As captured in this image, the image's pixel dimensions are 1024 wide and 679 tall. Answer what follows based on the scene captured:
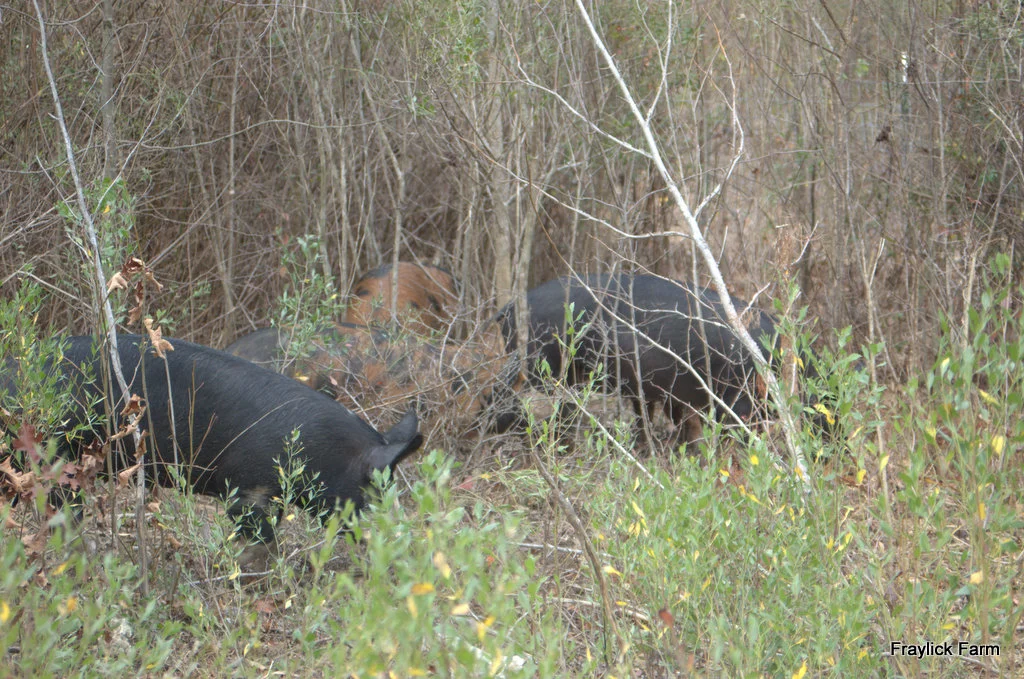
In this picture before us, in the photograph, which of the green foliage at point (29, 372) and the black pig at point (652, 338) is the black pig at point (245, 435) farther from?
the black pig at point (652, 338)

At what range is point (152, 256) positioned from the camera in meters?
7.23

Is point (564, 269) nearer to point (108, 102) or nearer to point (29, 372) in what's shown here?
point (108, 102)

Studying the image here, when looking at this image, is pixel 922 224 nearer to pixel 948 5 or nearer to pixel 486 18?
pixel 948 5

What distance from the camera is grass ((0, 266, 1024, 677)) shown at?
2.28 m

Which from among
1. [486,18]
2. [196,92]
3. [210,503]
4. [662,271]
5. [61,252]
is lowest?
[210,503]

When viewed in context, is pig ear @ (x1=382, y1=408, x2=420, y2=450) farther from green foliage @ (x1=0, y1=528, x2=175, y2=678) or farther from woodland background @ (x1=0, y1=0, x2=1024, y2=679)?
green foliage @ (x1=0, y1=528, x2=175, y2=678)

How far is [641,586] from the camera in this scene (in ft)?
11.4

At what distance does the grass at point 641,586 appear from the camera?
228 cm

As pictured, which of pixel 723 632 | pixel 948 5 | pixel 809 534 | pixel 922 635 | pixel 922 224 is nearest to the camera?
pixel 723 632

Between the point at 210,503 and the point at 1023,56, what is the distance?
499 cm

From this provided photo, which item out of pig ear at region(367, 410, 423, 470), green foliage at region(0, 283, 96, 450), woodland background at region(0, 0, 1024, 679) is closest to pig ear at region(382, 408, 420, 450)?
pig ear at region(367, 410, 423, 470)

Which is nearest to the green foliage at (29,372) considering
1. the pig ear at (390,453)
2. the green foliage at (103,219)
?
the green foliage at (103,219)

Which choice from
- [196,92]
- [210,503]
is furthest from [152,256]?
[210,503]

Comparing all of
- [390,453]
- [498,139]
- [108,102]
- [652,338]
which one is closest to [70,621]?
[390,453]
